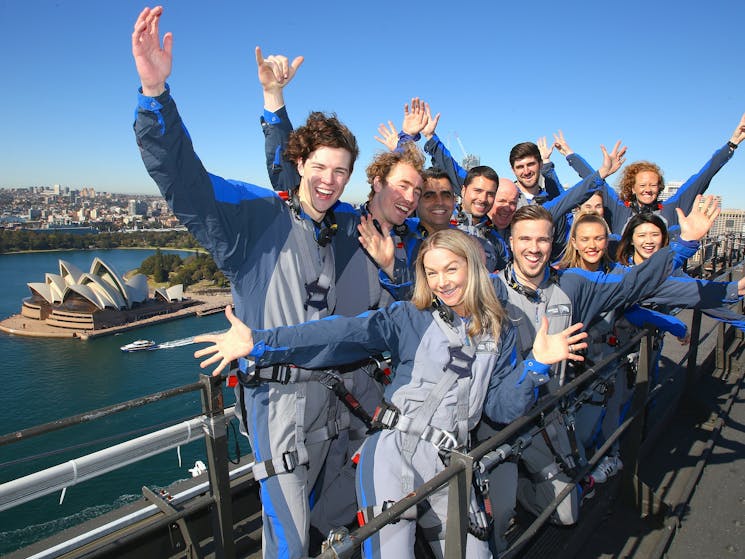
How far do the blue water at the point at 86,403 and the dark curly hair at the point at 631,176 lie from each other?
437 inches

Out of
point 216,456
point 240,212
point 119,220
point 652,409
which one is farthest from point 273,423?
point 119,220

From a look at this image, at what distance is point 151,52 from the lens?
145cm

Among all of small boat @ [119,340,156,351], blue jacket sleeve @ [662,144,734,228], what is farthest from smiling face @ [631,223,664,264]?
small boat @ [119,340,156,351]

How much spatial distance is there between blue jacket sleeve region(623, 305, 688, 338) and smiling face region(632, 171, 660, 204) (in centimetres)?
134

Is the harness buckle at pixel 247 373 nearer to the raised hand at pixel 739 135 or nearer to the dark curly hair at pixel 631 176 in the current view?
the dark curly hair at pixel 631 176

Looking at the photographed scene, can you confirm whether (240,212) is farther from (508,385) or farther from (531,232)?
(531,232)

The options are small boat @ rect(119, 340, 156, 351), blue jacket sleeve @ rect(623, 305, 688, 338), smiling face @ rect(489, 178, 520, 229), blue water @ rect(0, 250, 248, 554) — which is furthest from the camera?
small boat @ rect(119, 340, 156, 351)

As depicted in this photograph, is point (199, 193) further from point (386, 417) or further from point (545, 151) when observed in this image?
point (545, 151)

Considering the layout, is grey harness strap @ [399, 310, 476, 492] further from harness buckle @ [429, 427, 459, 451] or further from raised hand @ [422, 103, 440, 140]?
raised hand @ [422, 103, 440, 140]

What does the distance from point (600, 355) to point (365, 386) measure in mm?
1550

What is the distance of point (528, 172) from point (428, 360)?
2343mm

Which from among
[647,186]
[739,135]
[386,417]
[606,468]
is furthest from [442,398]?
[739,135]

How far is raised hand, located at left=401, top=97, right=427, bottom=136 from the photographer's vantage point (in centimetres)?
324

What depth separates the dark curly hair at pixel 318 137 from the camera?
1836 mm
